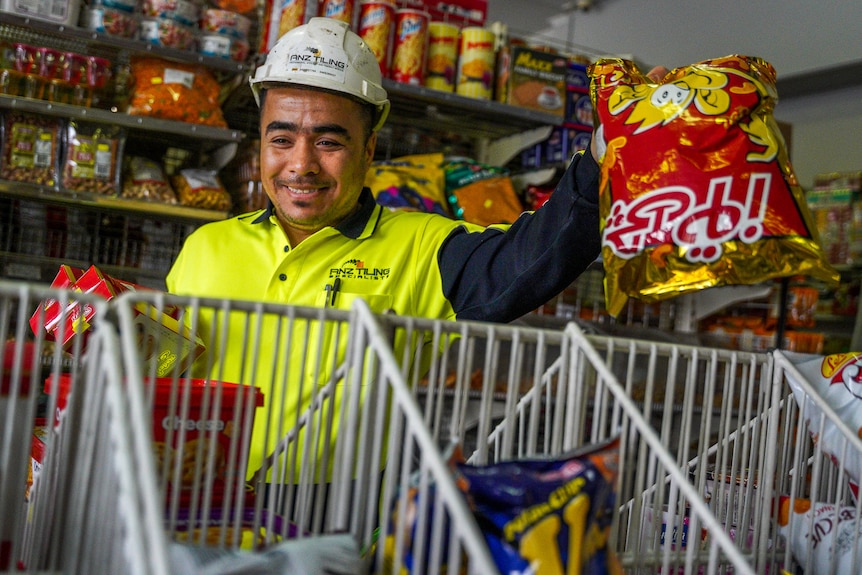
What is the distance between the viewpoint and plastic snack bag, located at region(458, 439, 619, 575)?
0.67 m

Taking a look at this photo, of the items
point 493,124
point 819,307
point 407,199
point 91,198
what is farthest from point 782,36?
point 91,198

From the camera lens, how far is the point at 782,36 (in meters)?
5.89

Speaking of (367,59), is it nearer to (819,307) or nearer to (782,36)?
(819,307)

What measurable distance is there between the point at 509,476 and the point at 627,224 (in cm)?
37

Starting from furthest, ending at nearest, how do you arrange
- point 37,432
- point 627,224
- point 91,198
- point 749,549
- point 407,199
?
point 407,199
point 91,198
point 37,432
point 749,549
point 627,224

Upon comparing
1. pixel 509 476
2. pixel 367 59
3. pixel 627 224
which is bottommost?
pixel 509 476

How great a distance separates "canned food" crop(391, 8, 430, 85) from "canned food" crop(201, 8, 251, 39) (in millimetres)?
584

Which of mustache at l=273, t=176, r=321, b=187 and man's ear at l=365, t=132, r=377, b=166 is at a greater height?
man's ear at l=365, t=132, r=377, b=166

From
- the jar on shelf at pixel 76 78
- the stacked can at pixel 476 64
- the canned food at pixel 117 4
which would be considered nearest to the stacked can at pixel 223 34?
the canned food at pixel 117 4

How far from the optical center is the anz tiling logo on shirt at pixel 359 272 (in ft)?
5.99

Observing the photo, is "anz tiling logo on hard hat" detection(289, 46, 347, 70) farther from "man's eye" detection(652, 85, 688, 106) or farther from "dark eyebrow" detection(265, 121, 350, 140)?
"man's eye" detection(652, 85, 688, 106)

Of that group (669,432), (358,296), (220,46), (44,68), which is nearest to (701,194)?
(669,432)

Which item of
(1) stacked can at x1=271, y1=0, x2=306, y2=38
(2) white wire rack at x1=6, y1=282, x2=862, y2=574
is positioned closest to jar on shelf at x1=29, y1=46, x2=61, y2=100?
(1) stacked can at x1=271, y1=0, x2=306, y2=38

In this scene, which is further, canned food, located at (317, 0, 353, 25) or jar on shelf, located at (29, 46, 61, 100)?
canned food, located at (317, 0, 353, 25)
